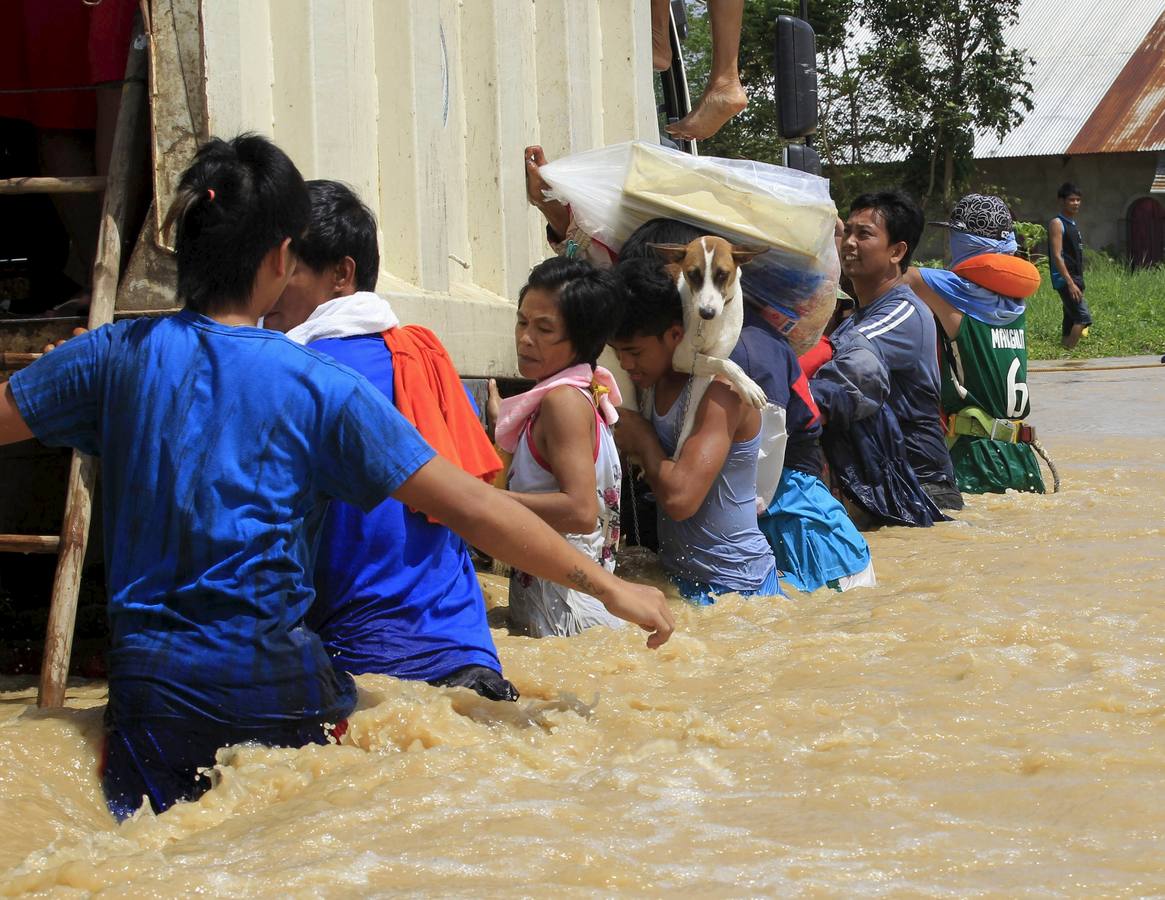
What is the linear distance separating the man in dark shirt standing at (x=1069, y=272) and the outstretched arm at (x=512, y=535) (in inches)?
561

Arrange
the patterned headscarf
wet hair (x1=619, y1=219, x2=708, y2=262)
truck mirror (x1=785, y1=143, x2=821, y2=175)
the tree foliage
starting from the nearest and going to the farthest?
wet hair (x1=619, y1=219, x2=708, y2=262) < the patterned headscarf < truck mirror (x1=785, y1=143, x2=821, y2=175) < the tree foliage

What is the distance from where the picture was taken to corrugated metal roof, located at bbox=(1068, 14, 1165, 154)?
86.1 feet

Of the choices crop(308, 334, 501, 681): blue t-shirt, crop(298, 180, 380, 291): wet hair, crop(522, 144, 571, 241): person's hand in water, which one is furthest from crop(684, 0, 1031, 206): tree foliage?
crop(308, 334, 501, 681): blue t-shirt

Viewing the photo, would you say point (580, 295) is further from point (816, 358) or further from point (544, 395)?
point (816, 358)

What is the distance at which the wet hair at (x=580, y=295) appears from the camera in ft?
12.5

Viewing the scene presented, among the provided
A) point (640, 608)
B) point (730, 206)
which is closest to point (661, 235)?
point (730, 206)

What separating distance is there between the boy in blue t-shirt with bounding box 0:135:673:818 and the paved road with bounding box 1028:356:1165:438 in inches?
320

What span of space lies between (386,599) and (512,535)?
22.3 inches

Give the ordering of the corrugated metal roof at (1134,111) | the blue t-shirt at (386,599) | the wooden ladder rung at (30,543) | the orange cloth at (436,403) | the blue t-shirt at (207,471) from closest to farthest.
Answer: the blue t-shirt at (207,471)
the blue t-shirt at (386,599)
the orange cloth at (436,403)
the wooden ladder rung at (30,543)
the corrugated metal roof at (1134,111)

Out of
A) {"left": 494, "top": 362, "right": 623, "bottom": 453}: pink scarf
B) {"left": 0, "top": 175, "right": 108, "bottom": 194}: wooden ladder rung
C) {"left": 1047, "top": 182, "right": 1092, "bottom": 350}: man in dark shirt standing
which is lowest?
{"left": 1047, "top": 182, "right": 1092, "bottom": 350}: man in dark shirt standing

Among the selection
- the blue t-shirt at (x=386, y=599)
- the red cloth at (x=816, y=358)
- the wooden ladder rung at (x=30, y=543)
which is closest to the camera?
the blue t-shirt at (x=386, y=599)

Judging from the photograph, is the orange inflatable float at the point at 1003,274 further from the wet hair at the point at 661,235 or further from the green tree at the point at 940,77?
the green tree at the point at 940,77

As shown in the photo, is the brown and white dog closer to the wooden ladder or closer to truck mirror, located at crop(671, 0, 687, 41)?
the wooden ladder

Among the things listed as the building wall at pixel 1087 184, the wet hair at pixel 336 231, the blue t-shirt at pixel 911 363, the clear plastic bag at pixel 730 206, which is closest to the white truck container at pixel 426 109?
the clear plastic bag at pixel 730 206
